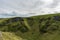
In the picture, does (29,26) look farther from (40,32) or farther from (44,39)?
(44,39)

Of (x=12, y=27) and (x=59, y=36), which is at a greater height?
(x=12, y=27)

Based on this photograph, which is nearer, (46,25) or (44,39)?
(44,39)

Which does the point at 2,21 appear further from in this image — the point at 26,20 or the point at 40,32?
the point at 40,32

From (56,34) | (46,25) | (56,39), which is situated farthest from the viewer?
(46,25)

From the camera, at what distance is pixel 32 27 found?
269ft

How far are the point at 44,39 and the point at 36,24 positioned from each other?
1520 cm

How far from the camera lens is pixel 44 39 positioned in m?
70.8

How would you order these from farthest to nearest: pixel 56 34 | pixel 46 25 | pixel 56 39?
pixel 46 25, pixel 56 34, pixel 56 39

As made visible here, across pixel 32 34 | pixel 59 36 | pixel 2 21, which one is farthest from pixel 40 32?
pixel 2 21

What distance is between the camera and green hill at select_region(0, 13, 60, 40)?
242 feet

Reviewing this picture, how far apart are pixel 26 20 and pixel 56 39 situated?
74.4 feet

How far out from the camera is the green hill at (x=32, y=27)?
7381 centimetres

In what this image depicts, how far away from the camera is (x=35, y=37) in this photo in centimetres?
7031

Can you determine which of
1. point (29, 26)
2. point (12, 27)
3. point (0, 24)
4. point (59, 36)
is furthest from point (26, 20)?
point (59, 36)
